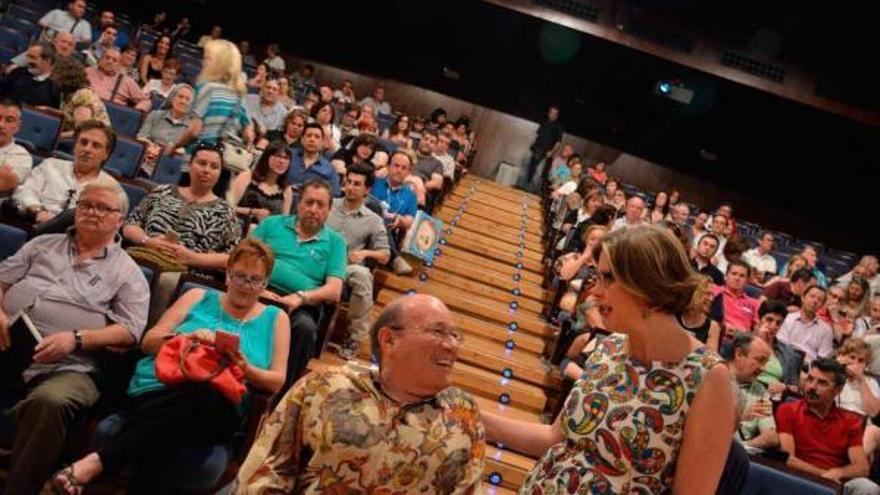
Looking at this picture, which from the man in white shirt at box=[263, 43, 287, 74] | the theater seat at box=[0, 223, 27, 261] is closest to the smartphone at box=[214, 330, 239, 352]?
the theater seat at box=[0, 223, 27, 261]

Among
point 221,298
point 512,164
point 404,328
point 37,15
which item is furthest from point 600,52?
point 404,328

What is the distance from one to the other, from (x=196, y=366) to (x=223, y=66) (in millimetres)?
2576

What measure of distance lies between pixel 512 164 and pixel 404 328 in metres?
11.2

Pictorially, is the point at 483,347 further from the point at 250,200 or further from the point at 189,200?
the point at 189,200

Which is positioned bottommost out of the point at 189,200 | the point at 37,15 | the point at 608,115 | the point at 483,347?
the point at 483,347

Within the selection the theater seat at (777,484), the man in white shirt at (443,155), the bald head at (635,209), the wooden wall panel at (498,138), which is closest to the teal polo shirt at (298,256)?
the theater seat at (777,484)

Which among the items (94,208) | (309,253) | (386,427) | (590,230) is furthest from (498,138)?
(386,427)

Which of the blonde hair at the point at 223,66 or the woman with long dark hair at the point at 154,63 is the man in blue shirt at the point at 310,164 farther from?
the woman with long dark hair at the point at 154,63

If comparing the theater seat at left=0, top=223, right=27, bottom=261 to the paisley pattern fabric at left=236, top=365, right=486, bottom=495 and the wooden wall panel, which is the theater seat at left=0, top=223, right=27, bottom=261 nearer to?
the paisley pattern fabric at left=236, top=365, right=486, bottom=495

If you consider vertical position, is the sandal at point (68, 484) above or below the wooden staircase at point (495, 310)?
below

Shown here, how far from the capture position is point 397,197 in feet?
18.0

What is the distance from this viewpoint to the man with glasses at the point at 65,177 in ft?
10.9

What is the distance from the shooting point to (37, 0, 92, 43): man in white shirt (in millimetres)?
8352

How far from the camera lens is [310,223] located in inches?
139
